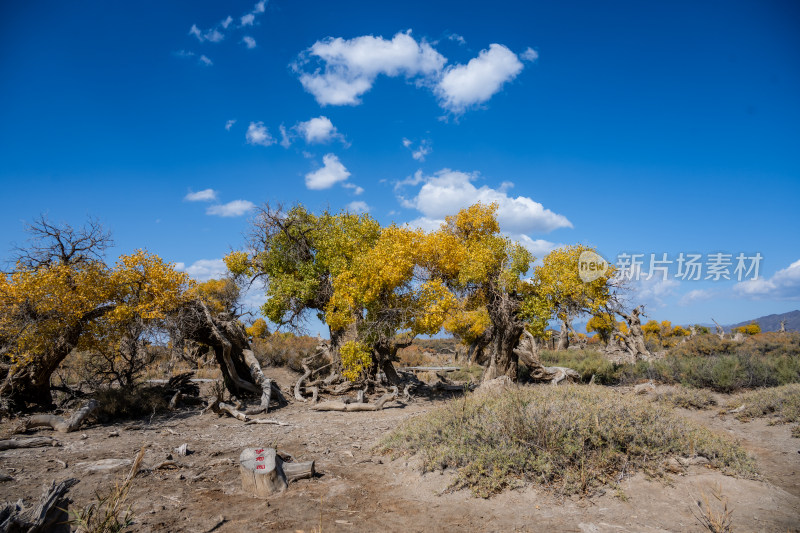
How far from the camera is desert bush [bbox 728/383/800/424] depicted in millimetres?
10484

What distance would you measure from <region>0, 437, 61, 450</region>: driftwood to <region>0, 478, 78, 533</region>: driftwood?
21.2 ft

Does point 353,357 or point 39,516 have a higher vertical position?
point 353,357

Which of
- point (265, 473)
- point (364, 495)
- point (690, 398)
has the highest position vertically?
point (690, 398)

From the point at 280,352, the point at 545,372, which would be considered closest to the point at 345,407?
the point at 545,372

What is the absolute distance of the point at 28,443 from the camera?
909 centimetres

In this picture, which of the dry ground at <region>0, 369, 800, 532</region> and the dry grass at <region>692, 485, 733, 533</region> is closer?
the dry grass at <region>692, 485, 733, 533</region>

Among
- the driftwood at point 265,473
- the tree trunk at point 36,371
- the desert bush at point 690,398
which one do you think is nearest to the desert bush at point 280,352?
the tree trunk at point 36,371

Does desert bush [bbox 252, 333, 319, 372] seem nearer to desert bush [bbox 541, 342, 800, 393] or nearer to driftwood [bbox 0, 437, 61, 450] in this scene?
driftwood [bbox 0, 437, 61, 450]

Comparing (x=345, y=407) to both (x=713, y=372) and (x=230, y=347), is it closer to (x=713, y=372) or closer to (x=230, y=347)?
(x=230, y=347)

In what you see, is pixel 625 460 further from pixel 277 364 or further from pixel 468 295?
pixel 277 364

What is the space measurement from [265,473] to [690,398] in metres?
13.1

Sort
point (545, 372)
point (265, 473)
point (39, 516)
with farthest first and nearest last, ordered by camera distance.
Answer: point (545, 372)
point (265, 473)
point (39, 516)

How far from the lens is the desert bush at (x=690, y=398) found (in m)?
13.3

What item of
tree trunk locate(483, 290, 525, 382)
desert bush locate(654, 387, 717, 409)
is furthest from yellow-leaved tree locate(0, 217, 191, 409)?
desert bush locate(654, 387, 717, 409)
